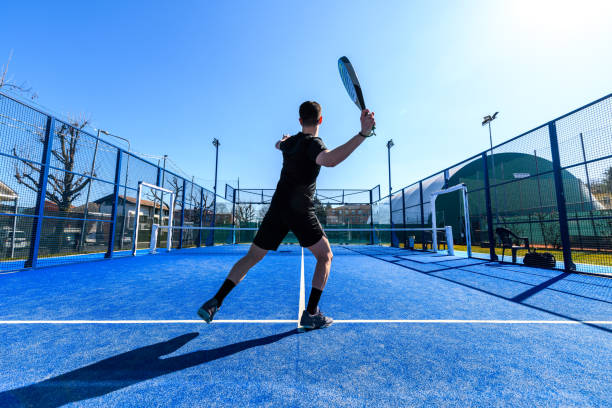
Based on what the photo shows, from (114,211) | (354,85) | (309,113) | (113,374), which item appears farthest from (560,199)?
(114,211)

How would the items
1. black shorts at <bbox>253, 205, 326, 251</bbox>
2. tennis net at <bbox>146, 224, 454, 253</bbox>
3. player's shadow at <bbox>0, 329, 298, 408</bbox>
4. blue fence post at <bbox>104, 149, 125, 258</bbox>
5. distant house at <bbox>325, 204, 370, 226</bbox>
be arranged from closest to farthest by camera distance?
1. player's shadow at <bbox>0, 329, 298, 408</bbox>
2. black shorts at <bbox>253, 205, 326, 251</bbox>
3. blue fence post at <bbox>104, 149, 125, 258</bbox>
4. tennis net at <bbox>146, 224, 454, 253</bbox>
5. distant house at <bbox>325, 204, 370, 226</bbox>

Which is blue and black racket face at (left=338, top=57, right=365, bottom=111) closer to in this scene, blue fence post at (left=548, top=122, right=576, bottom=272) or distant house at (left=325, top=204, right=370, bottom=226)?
blue fence post at (left=548, top=122, right=576, bottom=272)

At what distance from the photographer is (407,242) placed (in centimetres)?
1485

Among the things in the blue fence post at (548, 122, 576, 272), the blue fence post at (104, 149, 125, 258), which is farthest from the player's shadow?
the blue fence post at (104, 149, 125, 258)

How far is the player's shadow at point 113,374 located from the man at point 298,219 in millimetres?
330

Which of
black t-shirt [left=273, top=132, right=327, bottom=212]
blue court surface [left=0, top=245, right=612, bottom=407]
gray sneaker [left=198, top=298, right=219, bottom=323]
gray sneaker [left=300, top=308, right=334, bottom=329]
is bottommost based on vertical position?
blue court surface [left=0, top=245, right=612, bottom=407]

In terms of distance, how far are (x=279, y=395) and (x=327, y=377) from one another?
0.31 metres

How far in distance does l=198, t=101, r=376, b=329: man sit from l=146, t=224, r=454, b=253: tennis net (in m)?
9.70

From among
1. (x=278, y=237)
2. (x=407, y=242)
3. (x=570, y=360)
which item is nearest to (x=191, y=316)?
(x=278, y=237)

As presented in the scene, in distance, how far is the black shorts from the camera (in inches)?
81.7

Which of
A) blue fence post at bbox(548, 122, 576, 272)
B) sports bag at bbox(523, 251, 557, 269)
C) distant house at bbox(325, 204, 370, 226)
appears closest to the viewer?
blue fence post at bbox(548, 122, 576, 272)

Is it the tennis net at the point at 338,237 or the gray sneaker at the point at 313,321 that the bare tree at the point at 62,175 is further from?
the gray sneaker at the point at 313,321

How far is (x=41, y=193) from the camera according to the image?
233 inches

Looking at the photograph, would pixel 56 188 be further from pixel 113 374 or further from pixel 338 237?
pixel 338 237
